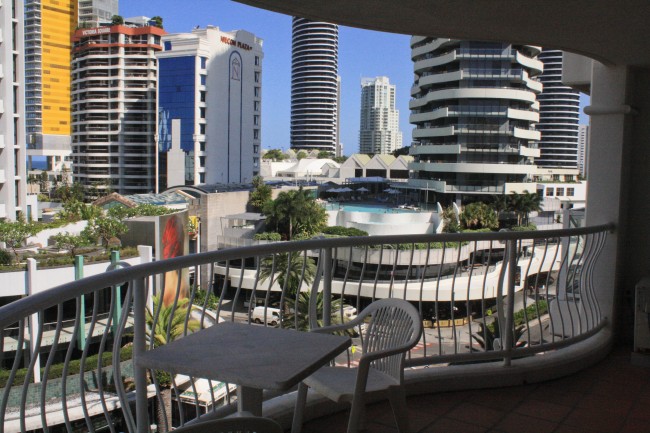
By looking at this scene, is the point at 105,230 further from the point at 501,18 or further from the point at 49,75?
the point at 49,75

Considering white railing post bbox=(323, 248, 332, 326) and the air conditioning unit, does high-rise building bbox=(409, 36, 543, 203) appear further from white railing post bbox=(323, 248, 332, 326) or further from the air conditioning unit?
white railing post bbox=(323, 248, 332, 326)

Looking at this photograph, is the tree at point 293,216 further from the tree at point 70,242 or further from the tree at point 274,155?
the tree at point 274,155

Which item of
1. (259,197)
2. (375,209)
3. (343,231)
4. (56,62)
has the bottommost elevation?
(375,209)

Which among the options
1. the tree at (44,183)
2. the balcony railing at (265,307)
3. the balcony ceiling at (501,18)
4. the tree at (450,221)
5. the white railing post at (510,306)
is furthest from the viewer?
the tree at (44,183)

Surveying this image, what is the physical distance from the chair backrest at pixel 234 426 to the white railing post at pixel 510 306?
2.55m

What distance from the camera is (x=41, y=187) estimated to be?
81.6m

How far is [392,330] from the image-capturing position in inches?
105

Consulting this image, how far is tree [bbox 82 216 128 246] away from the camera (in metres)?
31.9

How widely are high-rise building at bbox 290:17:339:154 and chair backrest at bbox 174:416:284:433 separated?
150m

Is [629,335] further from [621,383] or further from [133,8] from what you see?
[133,8]

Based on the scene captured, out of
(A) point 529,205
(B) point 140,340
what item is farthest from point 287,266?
(A) point 529,205

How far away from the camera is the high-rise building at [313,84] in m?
150

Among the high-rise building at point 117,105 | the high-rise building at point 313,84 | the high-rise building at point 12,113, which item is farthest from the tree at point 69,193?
the high-rise building at point 313,84

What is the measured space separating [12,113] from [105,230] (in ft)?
40.2
